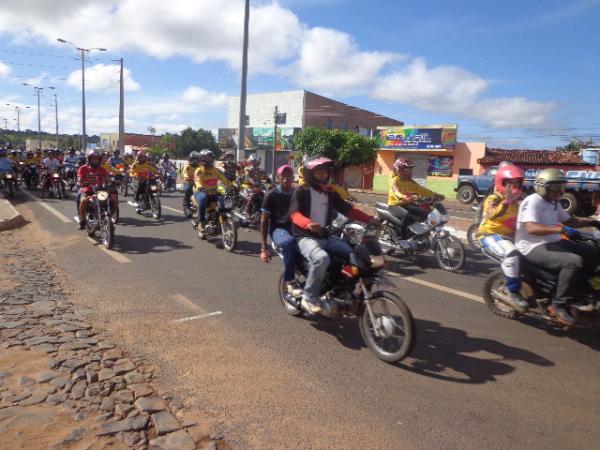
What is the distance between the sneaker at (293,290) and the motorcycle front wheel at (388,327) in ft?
2.42

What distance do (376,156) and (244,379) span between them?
34.1 metres

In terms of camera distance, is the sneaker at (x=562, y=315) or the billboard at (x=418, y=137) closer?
the sneaker at (x=562, y=315)

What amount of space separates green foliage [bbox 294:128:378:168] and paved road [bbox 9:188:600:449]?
28760 mm

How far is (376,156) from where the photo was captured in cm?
3647

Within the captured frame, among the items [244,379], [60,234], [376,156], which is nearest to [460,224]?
[60,234]

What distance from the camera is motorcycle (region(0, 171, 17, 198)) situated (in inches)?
650

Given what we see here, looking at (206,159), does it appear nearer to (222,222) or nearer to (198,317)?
(222,222)

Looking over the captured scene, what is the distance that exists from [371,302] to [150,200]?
33.2 feet

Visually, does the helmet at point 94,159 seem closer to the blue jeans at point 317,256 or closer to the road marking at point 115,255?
the road marking at point 115,255

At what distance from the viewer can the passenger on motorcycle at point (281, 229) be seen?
15.8 ft

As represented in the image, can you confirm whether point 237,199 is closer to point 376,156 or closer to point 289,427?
point 289,427

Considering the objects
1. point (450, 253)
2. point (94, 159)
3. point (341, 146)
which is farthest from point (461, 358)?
point (341, 146)

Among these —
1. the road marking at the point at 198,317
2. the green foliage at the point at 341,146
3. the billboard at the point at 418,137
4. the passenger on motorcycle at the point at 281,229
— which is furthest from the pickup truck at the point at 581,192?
the green foliage at the point at 341,146

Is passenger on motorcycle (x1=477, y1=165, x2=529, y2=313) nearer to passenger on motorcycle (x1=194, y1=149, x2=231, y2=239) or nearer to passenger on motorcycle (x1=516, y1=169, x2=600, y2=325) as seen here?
passenger on motorcycle (x1=516, y1=169, x2=600, y2=325)
